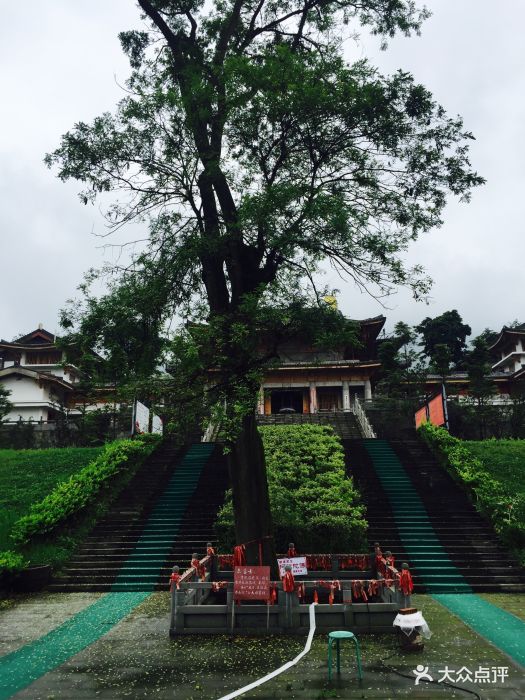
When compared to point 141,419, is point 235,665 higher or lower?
lower

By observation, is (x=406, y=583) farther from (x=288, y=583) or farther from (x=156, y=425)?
(x=156, y=425)

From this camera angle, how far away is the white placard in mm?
21266

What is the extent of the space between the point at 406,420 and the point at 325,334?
62.5ft

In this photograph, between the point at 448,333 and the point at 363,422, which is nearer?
the point at 363,422

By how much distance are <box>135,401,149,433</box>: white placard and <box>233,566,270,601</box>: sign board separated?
543 inches

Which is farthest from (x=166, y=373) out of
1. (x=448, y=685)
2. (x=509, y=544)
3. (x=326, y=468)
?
(x=509, y=544)

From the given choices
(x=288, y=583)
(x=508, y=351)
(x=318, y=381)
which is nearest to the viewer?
(x=288, y=583)

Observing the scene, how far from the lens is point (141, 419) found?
2184 cm

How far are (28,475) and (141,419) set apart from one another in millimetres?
4964

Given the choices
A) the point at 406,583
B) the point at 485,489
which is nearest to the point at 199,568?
the point at 406,583

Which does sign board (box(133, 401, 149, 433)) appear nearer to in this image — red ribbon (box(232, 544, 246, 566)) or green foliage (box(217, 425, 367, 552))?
green foliage (box(217, 425, 367, 552))

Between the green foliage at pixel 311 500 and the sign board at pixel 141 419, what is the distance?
18.6 feet

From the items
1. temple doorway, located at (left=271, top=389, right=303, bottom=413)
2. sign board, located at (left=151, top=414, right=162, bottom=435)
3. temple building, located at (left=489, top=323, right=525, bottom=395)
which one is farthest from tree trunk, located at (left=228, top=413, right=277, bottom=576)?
temple building, located at (left=489, top=323, right=525, bottom=395)

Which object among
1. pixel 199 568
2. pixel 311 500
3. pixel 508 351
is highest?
pixel 508 351
